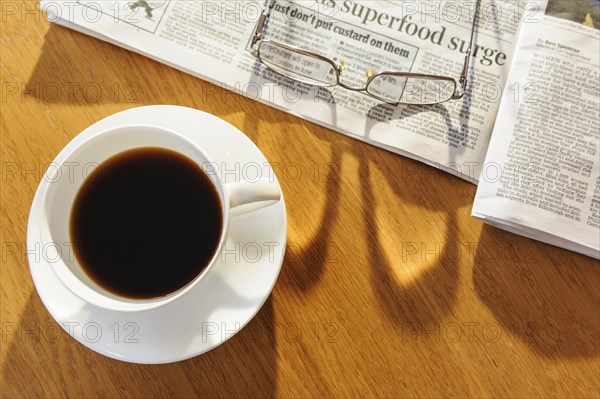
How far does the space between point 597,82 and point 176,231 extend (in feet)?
1.67

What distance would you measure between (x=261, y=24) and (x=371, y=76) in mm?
147

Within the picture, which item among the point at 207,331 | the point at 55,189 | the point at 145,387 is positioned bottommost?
the point at 145,387

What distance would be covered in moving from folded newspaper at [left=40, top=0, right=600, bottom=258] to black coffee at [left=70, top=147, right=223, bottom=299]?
0.53 ft

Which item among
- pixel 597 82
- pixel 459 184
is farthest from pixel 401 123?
pixel 597 82

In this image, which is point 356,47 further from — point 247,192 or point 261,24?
point 247,192

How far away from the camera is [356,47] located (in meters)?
0.64

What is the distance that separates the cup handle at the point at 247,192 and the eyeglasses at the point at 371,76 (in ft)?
0.71

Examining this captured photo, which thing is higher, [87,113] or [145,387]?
[87,113]

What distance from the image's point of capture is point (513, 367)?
1.93ft

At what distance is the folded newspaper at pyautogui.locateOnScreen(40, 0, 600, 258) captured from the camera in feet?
1.96

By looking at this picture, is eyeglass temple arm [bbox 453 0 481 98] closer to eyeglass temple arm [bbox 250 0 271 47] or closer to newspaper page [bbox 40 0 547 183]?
newspaper page [bbox 40 0 547 183]

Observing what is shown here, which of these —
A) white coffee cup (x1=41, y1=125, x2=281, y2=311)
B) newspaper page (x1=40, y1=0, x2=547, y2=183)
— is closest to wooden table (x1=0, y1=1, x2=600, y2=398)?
newspaper page (x1=40, y1=0, x2=547, y2=183)

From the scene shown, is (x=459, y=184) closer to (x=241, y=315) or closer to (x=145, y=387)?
(x=241, y=315)

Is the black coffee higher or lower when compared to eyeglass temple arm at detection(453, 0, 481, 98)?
lower
